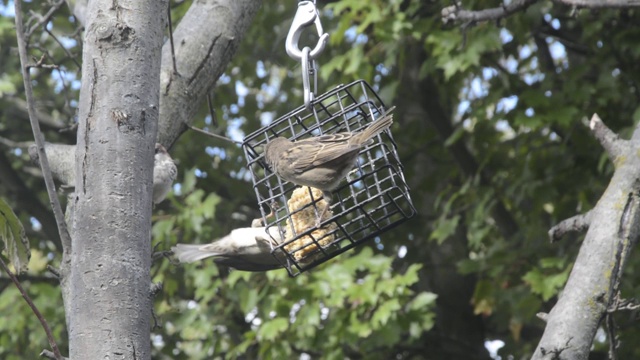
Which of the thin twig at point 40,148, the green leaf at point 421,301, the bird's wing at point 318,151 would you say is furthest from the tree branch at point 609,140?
the green leaf at point 421,301

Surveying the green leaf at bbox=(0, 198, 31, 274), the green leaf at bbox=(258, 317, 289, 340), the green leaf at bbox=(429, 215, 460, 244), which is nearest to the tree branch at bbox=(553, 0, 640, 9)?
the green leaf at bbox=(0, 198, 31, 274)

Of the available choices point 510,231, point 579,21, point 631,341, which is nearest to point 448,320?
point 510,231

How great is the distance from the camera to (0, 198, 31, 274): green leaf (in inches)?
107

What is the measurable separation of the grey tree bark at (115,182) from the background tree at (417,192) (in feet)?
8.57

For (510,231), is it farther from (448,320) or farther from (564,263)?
(564,263)

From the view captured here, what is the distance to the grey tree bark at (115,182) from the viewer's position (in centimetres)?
254

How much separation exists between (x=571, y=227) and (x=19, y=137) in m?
6.09

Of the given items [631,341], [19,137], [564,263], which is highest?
[19,137]

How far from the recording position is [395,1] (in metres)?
6.63

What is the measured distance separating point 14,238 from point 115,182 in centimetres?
40

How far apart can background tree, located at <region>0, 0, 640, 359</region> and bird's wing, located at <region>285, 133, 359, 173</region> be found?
188 centimetres

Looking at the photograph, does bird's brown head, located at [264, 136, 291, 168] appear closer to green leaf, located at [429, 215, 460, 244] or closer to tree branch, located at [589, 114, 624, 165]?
tree branch, located at [589, 114, 624, 165]

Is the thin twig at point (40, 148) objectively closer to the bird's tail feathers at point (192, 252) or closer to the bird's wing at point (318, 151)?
the bird's wing at point (318, 151)

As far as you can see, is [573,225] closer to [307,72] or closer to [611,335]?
[611,335]
